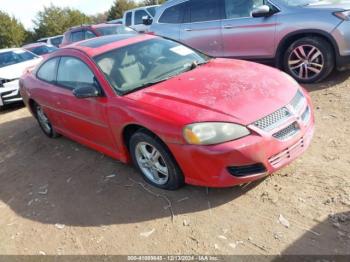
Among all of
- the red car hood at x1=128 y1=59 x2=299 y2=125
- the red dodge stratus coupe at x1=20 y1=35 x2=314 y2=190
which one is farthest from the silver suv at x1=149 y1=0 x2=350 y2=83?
the red car hood at x1=128 y1=59 x2=299 y2=125

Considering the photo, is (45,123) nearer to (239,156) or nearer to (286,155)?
(239,156)

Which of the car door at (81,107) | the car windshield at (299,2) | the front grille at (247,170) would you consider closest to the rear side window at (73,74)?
the car door at (81,107)

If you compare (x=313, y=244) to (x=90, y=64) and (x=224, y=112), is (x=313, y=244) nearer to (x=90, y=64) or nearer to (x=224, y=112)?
(x=224, y=112)

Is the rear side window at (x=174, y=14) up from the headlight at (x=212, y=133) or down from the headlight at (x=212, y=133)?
up

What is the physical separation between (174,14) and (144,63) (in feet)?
12.7

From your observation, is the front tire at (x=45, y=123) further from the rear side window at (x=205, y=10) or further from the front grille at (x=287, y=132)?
the front grille at (x=287, y=132)

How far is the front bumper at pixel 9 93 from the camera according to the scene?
8844 mm

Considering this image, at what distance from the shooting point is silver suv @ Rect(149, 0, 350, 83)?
18.9 feet

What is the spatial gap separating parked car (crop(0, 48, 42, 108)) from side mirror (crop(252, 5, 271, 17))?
5884mm

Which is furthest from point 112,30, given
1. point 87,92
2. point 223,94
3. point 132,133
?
point 223,94

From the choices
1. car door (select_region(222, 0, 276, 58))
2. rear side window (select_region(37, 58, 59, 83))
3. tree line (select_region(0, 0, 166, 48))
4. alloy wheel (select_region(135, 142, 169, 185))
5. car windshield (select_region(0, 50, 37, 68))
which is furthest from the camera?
tree line (select_region(0, 0, 166, 48))

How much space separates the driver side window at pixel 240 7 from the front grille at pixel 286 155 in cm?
378

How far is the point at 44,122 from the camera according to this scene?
Result: 237 inches

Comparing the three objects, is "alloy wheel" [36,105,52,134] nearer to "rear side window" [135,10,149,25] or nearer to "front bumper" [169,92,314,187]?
"front bumper" [169,92,314,187]
